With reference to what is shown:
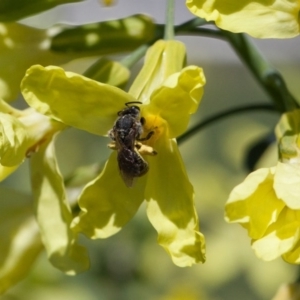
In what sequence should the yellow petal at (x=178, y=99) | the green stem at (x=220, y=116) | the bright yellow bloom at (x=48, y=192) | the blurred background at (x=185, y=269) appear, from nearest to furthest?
the yellow petal at (x=178, y=99), the bright yellow bloom at (x=48, y=192), the green stem at (x=220, y=116), the blurred background at (x=185, y=269)

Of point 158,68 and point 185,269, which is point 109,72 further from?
point 185,269

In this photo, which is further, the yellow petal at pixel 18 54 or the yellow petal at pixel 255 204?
the yellow petal at pixel 18 54

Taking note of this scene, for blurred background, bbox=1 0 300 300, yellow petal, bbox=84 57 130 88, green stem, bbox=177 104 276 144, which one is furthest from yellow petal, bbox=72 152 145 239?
blurred background, bbox=1 0 300 300

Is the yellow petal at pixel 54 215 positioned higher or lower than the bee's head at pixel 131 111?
lower

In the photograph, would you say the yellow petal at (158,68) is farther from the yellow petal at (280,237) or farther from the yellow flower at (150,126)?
the yellow petal at (280,237)

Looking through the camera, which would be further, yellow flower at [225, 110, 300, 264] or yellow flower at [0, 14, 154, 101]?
yellow flower at [0, 14, 154, 101]

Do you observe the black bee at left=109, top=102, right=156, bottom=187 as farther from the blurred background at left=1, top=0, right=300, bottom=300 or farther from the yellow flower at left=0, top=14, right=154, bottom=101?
the blurred background at left=1, top=0, right=300, bottom=300

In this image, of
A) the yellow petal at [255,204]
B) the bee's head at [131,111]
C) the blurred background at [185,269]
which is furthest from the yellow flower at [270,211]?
the blurred background at [185,269]
